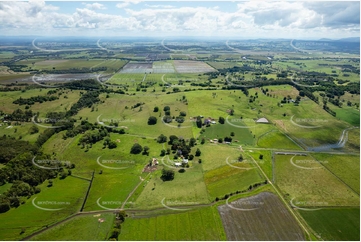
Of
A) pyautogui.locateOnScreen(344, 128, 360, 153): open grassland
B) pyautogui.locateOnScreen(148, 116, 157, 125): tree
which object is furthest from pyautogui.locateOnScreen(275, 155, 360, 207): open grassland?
pyautogui.locateOnScreen(148, 116, 157, 125): tree

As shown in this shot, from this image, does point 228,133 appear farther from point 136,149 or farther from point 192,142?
point 136,149

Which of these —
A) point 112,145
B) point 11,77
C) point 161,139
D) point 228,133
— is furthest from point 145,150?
point 11,77

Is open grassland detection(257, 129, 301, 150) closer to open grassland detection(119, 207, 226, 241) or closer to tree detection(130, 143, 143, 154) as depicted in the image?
tree detection(130, 143, 143, 154)

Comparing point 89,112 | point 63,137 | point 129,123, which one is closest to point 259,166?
point 129,123

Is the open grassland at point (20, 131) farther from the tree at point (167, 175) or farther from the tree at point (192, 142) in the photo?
the tree at point (192, 142)

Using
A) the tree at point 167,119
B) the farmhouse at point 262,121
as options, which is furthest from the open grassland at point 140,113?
the farmhouse at point 262,121

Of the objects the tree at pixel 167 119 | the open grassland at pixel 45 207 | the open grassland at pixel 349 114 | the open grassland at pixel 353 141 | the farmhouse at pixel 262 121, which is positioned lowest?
the open grassland at pixel 45 207
